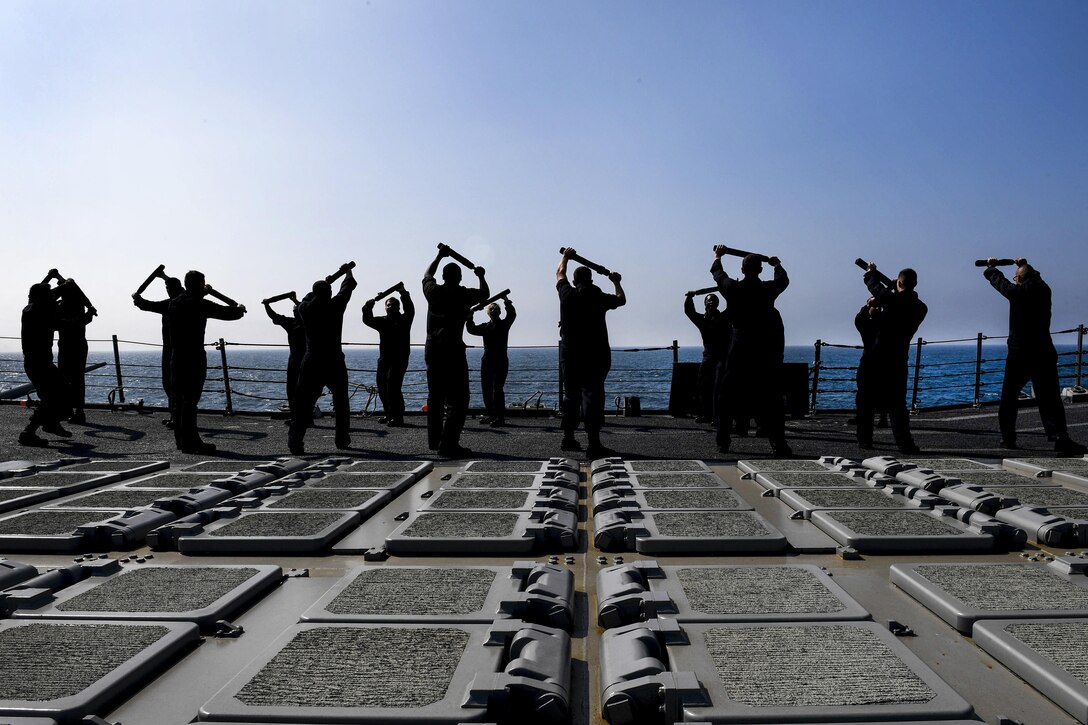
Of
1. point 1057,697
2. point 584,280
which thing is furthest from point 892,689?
point 584,280

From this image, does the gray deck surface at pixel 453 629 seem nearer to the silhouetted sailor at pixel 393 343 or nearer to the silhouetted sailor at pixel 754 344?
the silhouetted sailor at pixel 754 344

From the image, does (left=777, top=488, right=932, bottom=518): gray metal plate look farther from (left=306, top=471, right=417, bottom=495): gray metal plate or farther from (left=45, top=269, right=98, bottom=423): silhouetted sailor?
(left=45, top=269, right=98, bottom=423): silhouetted sailor

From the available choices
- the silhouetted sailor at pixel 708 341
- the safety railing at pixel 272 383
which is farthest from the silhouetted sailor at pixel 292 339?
the silhouetted sailor at pixel 708 341

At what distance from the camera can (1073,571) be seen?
273 cm

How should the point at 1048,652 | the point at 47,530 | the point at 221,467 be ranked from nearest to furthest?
the point at 1048,652 → the point at 47,530 → the point at 221,467

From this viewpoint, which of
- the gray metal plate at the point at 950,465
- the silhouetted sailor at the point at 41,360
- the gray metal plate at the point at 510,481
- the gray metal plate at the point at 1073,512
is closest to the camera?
the gray metal plate at the point at 1073,512

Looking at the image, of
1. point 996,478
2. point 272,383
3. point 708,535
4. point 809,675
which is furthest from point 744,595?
point 272,383

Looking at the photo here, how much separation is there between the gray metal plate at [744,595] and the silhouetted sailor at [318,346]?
20.6 ft

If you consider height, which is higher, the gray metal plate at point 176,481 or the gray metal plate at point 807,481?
the gray metal plate at point 807,481

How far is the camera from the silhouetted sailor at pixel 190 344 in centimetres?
816

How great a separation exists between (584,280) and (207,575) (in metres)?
5.55

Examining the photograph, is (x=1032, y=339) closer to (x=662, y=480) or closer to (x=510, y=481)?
(x=662, y=480)

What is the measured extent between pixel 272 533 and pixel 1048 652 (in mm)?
3035

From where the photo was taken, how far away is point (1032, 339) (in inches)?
299
